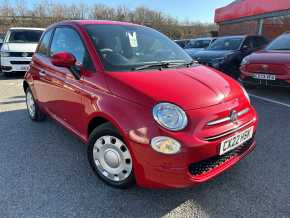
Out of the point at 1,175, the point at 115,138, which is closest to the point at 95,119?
the point at 115,138

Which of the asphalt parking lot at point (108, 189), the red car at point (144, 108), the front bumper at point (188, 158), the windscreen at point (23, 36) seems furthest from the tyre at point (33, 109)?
the windscreen at point (23, 36)

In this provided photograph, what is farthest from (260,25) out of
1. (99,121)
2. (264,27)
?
(99,121)

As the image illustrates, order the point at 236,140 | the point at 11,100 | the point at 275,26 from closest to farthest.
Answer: the point at 236,140 → the point at 11,100 → the point at 275,26

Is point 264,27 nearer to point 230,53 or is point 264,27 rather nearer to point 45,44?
point 230,53

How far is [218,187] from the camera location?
285 centimetres

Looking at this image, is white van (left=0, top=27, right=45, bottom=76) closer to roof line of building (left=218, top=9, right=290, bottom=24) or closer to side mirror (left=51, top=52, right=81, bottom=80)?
side mirror (left=51, top=52, right=81, bottom=80)

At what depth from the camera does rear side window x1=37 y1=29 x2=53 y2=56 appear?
4203mm

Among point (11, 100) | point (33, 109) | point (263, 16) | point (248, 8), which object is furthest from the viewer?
point (248, 8)

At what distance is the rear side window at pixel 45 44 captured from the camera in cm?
420

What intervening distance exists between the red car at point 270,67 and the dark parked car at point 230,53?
59.4 inches

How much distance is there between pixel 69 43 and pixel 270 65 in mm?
4450

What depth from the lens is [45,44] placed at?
4309 mm

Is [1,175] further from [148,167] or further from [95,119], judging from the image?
[148,167]

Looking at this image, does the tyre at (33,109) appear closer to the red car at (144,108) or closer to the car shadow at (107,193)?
the red car at (144,108)
